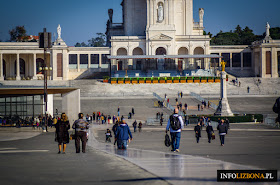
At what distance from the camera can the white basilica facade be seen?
91562 mm

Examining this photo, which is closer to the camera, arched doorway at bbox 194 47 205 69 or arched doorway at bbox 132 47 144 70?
arched doorway at bbox 194 47 205 69

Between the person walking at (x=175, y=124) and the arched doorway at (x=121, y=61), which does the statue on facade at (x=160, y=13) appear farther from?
the person walking at (x=175, y=124)

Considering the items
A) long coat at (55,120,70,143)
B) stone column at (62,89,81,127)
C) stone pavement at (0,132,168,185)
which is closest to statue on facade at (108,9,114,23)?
stone column at (62,89,81,127)

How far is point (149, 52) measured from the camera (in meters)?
93.6

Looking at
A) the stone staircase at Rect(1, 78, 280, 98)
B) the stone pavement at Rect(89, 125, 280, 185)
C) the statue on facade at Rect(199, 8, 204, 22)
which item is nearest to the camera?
the stone pavement at Rect(89, 125, 280, 185)

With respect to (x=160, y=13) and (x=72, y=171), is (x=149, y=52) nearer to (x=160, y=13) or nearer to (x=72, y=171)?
(x=160, y=13)

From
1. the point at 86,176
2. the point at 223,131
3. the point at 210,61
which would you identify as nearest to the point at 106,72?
the point at 210,61

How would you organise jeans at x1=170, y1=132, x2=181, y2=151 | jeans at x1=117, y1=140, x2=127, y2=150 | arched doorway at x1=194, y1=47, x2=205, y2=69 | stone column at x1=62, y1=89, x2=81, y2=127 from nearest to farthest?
jeans at x1=170, y1=132, x2=181, y2=151 → jeans at x1=117, y1=140, x2=127, y2=150 → stone column at x1=62, y1=89, x2=81, y2=127 → arched doorway at x1=194, y1=47, x2=205, y2=69

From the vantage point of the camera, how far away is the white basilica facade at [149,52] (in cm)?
9156

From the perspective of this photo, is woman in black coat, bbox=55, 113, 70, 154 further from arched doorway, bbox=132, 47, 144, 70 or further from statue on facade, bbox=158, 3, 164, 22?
statue on facade, bbox=158, 3, 164, 22

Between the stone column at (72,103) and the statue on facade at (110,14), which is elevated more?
the statue on facade at (110,14)

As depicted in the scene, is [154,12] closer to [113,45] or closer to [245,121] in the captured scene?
[113,45]

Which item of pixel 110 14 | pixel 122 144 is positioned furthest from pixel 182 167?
pixel 110 14

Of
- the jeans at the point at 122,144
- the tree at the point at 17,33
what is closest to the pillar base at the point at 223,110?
the jeans at the point at 122,144
